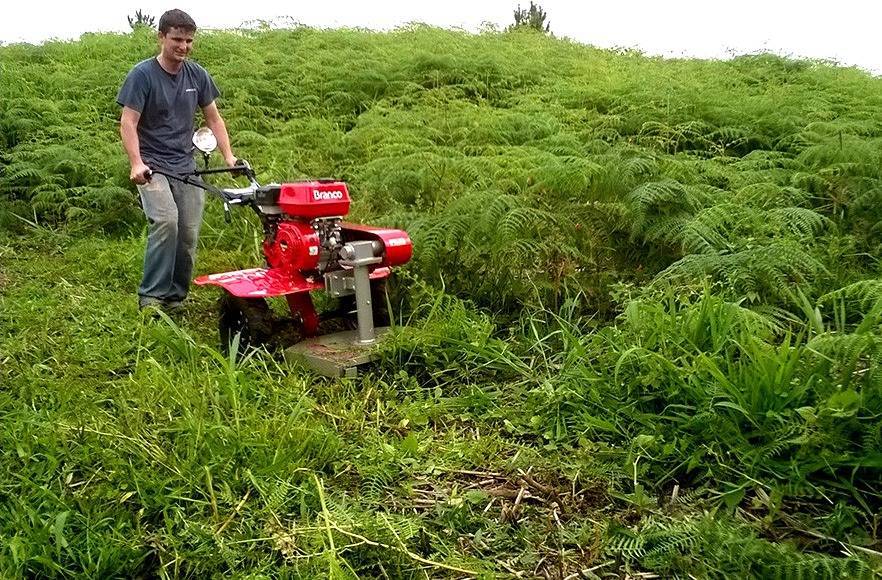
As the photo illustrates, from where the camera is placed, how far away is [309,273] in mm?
4242

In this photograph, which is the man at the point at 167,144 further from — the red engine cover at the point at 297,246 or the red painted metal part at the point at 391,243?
the red painted metal part at the point at 391,243

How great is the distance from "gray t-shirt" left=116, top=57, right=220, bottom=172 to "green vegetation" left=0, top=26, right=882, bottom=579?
3.36 feet

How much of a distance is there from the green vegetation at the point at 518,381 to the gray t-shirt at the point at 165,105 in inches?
40.4

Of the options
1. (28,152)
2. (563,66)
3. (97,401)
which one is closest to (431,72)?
(563,66)

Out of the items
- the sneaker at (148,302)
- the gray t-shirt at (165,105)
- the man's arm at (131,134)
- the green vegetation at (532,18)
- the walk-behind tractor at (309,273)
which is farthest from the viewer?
the green vegetation at (532,18)

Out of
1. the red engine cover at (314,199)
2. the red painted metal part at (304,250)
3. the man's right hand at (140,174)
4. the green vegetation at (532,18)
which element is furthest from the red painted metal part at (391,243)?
the green vegetation at (532,18)

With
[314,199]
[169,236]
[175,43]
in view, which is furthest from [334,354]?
[175,43]

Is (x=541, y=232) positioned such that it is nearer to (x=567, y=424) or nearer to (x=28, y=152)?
(x=567, y=424)

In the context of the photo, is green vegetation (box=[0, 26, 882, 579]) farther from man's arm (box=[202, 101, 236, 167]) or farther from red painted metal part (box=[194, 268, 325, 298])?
man's arm (box=[202, 101, 236, 167])

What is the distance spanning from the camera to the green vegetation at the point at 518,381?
250cm

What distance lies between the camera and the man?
183 inches

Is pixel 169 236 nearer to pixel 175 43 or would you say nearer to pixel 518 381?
pixel 175 43

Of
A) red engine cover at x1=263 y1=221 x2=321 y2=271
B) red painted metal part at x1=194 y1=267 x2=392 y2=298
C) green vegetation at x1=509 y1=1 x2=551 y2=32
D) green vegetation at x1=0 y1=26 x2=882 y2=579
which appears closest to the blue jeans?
green vegetation at x1=0 y1=26 x2=882 y2=579

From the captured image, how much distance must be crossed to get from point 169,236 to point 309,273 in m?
1.13
